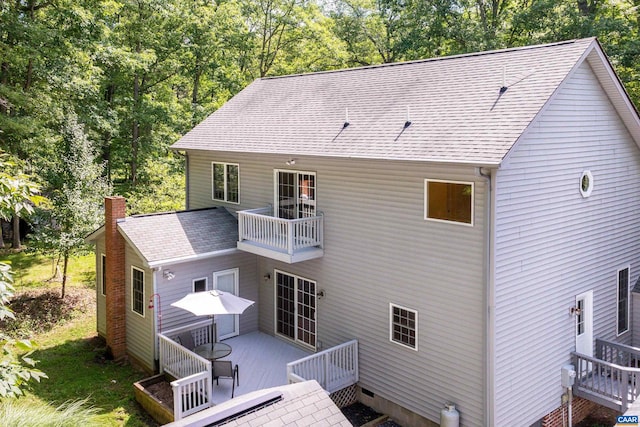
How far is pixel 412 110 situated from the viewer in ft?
40.1

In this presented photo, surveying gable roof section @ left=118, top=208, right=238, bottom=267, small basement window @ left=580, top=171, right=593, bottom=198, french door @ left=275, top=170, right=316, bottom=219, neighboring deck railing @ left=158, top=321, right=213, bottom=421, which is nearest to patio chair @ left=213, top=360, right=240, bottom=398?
neighboring deck railing @ left=158, top=321, right=213, bottom=421

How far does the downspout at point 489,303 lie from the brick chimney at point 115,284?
31.5 ft

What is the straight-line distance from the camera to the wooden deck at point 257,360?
39.4ft

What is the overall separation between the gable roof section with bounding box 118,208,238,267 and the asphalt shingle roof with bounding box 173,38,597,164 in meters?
2.28

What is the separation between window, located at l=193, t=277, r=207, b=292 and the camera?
14036mm

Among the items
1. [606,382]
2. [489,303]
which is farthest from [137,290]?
[606,382]

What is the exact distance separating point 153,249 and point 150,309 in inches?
59.9

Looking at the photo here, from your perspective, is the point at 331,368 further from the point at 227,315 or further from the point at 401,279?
the point at 227,315

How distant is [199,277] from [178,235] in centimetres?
127

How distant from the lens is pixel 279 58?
3497cm

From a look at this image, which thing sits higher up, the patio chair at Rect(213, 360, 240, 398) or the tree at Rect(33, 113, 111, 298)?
the tree at Rect(33, 113, 111, 298)

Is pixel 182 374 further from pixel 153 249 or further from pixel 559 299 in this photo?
pixel 559 299

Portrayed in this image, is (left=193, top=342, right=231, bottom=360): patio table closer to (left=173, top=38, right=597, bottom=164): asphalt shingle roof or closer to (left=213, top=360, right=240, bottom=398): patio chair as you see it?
(left=213, top=360, right=240, bottom=398): patio chair

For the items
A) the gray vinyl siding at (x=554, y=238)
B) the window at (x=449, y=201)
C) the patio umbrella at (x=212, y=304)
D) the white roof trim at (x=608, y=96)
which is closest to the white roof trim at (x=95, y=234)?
the patio umbrella at (x=212, y=304)
